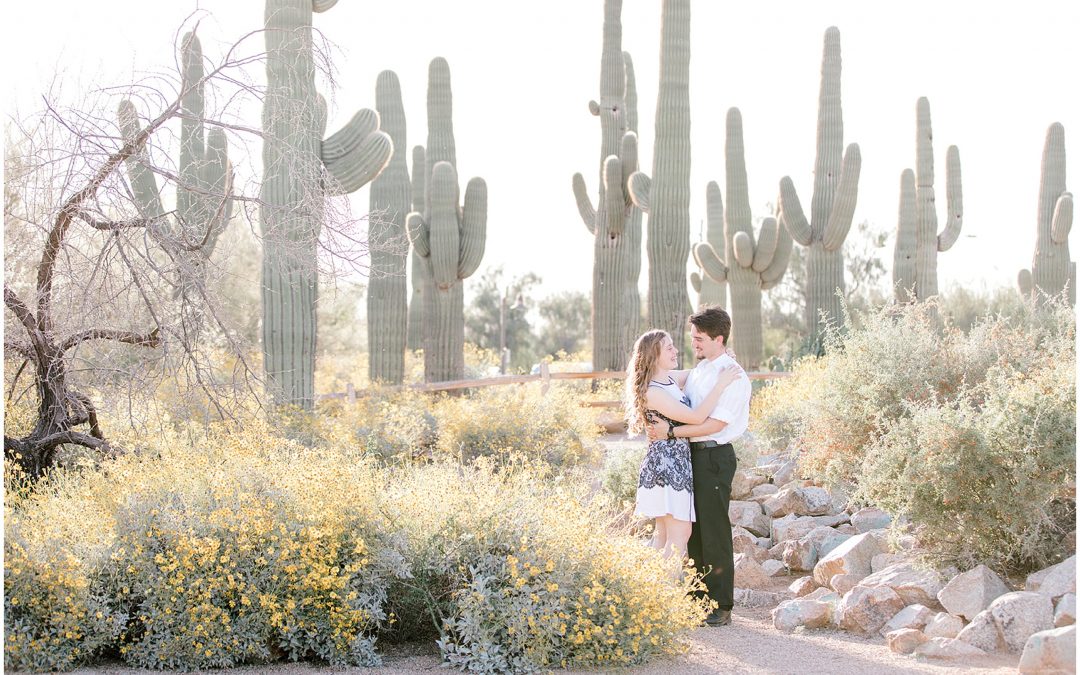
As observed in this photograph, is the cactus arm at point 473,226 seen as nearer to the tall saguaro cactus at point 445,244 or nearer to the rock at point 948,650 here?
the tall saguaro cactus at point 445,244

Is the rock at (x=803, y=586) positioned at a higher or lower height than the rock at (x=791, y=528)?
lower

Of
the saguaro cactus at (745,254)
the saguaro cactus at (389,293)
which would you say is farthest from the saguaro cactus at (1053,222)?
the saguaro cactus at (389,293)

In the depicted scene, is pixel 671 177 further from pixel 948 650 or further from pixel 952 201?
pixel 948 650

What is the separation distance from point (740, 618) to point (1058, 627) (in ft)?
6.33

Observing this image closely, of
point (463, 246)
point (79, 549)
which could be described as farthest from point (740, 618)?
point (463, 246)

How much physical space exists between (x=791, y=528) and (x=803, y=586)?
1251mm

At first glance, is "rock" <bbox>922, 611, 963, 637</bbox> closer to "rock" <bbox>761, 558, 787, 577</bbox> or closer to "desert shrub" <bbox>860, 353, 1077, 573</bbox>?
"desert shrub" <bbox>860, 353, 1077, 573</bbox>

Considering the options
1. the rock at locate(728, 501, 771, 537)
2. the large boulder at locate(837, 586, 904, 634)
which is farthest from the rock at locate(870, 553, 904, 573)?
the rock at locate(728, 501, 771, 537)

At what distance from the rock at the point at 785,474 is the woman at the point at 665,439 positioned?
3803mm

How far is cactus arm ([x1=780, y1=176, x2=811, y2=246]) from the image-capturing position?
18.3 metres

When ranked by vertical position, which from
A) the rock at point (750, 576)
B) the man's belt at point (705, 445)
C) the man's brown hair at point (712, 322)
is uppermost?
the man's brown hair at point (712, 322)

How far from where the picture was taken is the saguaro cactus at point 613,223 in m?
17.2

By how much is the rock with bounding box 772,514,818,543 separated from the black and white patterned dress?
2502mm

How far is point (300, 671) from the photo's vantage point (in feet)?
16.7
